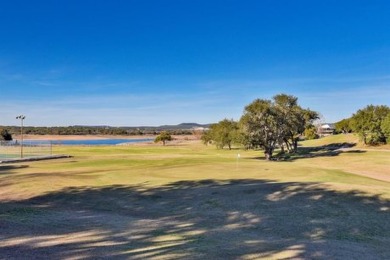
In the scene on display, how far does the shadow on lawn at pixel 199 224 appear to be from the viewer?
10094 mm

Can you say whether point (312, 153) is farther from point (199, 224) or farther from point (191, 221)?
point (199, 224)

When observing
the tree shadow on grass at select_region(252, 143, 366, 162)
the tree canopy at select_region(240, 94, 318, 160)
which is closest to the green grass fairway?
the tree canopy at select_region(240, 94, 318, 160)

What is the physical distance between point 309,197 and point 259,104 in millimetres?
39147

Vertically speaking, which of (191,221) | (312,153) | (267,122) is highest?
(267,122)

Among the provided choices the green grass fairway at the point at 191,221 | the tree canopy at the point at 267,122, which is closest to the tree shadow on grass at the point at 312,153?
the tree canopy at the point at 267,122

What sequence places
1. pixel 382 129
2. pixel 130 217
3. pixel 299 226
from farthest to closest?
pixel 382 129, pixel 130 217, pixel 299 226

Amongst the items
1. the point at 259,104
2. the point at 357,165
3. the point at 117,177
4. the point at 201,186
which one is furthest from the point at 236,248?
the point at 259,104

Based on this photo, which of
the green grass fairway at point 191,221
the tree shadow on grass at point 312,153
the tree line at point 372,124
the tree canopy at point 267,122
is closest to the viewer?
the green grass fairway at point 191,221

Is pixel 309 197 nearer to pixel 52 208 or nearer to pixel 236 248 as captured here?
pixel 236 248

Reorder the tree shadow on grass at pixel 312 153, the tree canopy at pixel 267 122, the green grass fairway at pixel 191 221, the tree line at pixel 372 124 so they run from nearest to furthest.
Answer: the green grass fairway at pixel 191 221
the tree canopy at pixel 267 122
the tree shadow on grass at pixel 312 153
the tree line at pixel 372 124

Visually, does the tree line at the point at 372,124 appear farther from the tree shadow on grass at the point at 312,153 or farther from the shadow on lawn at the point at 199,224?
the shadow on lawn at the point at 199,224

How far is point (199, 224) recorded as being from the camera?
13938 mm

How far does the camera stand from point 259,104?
186ft

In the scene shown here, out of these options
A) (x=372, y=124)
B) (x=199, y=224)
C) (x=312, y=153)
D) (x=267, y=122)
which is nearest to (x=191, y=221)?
(x=199, y=224)
